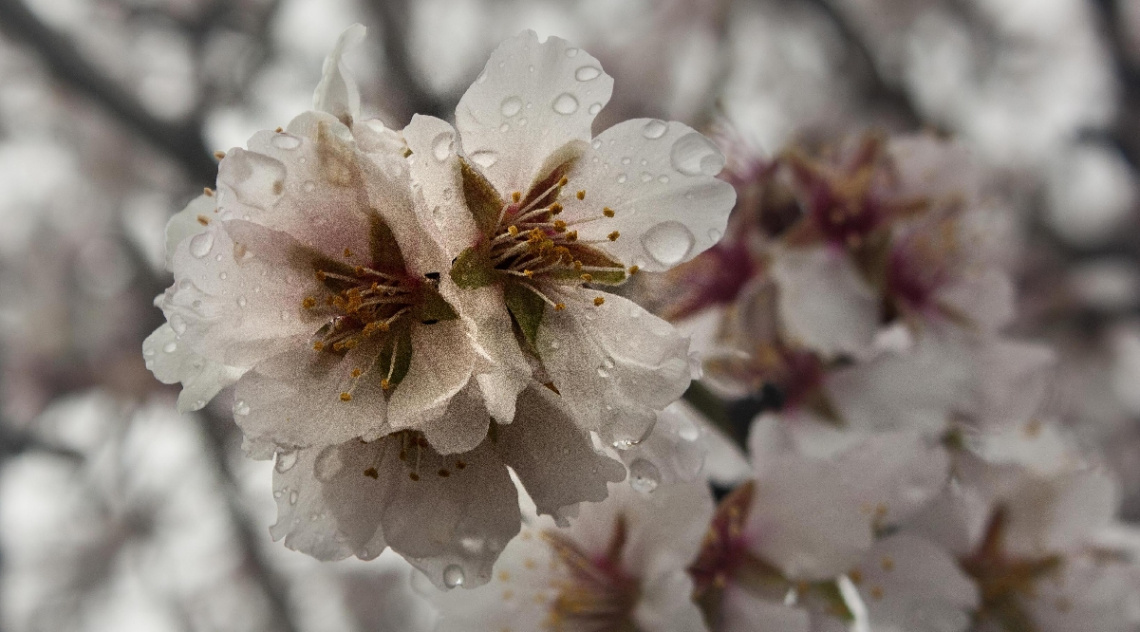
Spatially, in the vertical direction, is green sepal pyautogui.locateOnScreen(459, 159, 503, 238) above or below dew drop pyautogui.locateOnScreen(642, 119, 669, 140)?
below

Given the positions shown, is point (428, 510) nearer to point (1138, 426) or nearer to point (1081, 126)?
point (1081, 126)

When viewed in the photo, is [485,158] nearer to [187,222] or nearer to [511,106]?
[511,106]

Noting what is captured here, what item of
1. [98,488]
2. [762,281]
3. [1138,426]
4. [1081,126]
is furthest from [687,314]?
[1138,426]

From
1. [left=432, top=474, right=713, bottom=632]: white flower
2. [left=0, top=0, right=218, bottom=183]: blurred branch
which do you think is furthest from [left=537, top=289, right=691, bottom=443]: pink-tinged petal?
[left=0, top=0, right=218, bottom=183]: blurred branch

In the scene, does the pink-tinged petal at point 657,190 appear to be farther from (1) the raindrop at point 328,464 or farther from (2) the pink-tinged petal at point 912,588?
(2) the pink-tinged petal at point 912,588

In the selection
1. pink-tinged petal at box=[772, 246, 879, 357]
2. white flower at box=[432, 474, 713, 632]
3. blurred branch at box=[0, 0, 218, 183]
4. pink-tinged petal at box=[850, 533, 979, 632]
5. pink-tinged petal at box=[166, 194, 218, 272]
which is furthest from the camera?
blurred branch at box=[0, 0, 218, 183]

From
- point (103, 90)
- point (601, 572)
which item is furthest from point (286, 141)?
point (103, 90)

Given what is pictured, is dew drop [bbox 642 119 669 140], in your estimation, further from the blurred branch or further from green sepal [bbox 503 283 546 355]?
the blurred branch

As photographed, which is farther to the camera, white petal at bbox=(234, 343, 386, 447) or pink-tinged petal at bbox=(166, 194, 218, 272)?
pink-tinged petal at bbox=(166, 194, 218, 272)
